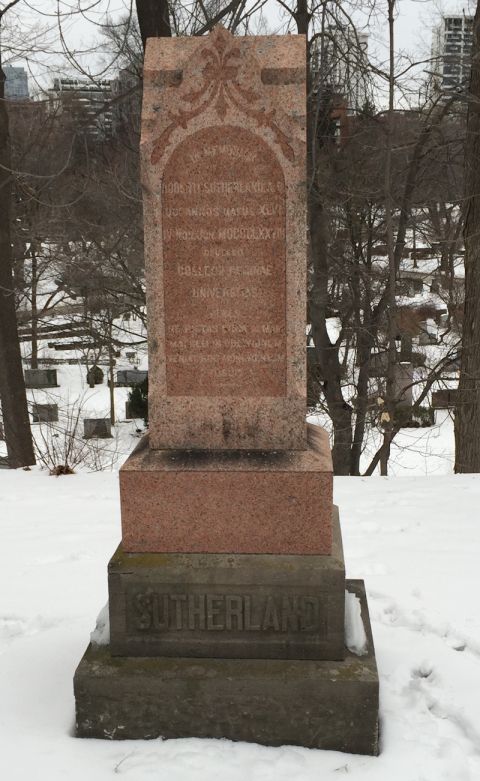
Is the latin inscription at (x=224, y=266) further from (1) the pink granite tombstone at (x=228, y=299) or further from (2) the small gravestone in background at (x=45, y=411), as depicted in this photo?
(2) the small gravestone in background at (x=45, y=411)

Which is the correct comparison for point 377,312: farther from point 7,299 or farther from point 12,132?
point 12,132

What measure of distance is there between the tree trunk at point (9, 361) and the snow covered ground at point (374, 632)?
388cm

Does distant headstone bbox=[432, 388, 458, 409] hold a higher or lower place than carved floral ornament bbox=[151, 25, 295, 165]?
lower

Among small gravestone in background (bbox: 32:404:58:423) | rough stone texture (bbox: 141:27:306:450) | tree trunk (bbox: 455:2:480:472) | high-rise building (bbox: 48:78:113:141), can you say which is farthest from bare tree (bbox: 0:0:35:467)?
rough stone texture (bbox: 141:27:306:450)

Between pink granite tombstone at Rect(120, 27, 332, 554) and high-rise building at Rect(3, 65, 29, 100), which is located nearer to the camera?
pink granite tombstone at Rect(120, 27, 332, 554)

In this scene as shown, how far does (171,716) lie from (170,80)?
268 cm

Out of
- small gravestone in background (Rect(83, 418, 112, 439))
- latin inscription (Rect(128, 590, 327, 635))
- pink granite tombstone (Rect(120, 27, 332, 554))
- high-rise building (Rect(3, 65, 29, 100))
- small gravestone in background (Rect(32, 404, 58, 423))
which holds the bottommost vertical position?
small gravestone in background (Rect(83, 418, 112, 439))

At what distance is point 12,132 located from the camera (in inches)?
672

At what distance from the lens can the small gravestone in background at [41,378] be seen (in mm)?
24000

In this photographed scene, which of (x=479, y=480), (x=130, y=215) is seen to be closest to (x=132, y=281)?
Result: (x=130, y=215)

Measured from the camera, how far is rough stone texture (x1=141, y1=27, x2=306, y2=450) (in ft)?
9.65

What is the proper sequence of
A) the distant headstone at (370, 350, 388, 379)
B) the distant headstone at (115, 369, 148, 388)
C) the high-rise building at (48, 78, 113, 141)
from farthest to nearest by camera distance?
the distant headstone at (115, 369, 148, 388) → the distant headstone at (370, 350, 388, 379) → the high-rise building at (48, 78, 113, 141)

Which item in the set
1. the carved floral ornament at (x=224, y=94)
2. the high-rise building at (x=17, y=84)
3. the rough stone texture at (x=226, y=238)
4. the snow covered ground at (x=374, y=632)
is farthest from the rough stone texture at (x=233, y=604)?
the high-rise building at (x=17, y=84)

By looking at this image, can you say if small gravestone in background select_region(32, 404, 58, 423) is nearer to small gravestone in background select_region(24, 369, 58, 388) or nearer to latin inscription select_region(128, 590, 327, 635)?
small gravestone in background select_region(24, 369, 58, 388)
